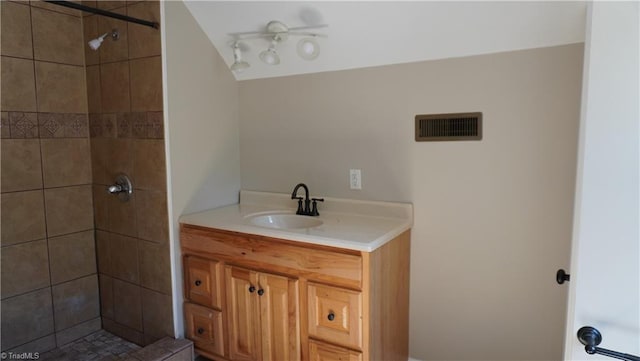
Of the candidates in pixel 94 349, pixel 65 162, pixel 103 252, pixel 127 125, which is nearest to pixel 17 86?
pixel 65 162

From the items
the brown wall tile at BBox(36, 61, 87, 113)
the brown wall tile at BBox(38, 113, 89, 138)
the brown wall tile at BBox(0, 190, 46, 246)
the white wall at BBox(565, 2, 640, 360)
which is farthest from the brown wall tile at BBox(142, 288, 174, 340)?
the white wall at BBox(565, 2, 640, 360)

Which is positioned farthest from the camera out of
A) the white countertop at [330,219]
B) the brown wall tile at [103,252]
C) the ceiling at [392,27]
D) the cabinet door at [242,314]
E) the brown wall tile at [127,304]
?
the brown wall tile at [103,252]

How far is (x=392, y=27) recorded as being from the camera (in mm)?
1985

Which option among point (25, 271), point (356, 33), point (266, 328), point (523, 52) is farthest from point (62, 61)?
point (523, 52)

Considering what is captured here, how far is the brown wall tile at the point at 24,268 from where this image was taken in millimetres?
2311

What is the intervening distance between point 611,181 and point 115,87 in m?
2.39

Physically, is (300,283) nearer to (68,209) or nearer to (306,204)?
(306,204)

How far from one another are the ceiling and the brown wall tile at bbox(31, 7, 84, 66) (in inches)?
30.7

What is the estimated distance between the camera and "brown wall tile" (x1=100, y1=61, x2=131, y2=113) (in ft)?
7.73

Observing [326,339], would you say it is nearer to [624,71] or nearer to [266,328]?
[266,328]

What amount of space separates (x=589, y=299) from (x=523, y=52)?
118cm

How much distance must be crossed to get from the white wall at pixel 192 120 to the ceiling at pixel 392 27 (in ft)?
0.36

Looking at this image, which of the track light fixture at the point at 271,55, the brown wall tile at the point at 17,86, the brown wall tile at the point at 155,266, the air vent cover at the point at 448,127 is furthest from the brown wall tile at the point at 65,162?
the air vent cover at the point at 448,127

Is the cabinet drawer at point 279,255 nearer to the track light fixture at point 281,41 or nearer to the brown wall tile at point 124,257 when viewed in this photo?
the brown wall tile at point 124,257
